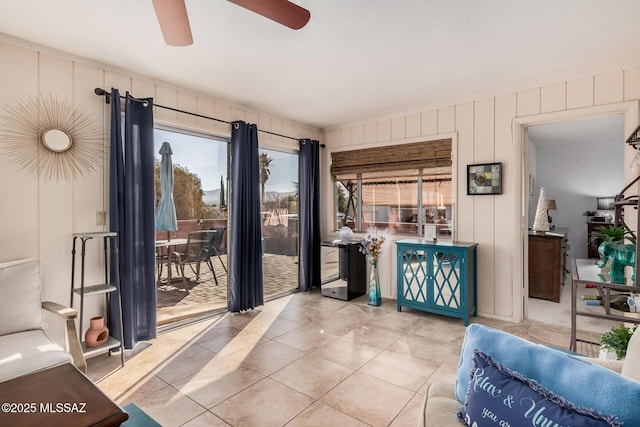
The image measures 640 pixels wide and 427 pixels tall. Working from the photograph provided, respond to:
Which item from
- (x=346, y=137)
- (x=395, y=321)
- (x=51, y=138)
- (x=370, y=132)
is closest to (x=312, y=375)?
(x=395, y=321)

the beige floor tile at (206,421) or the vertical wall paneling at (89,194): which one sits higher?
the vertical wall paneling at (89,194)

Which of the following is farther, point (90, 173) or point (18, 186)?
point (90, 173)

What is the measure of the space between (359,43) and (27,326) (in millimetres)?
3084

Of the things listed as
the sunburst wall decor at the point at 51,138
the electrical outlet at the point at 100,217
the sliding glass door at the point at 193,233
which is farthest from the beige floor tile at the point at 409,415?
the sunburst wall decor at the point at 51,138

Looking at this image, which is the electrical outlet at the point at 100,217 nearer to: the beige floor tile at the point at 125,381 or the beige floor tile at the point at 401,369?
the beige floor tile at the point at 125,381

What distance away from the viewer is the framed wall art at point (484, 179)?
12.4 ft

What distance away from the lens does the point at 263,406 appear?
221cm

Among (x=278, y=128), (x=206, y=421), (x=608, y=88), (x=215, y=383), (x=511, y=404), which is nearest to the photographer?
(x=511, y=404)

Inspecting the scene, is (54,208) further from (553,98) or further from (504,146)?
(553,98)

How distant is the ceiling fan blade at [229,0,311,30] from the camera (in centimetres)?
156

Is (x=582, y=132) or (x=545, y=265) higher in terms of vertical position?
(x=582, y=132)

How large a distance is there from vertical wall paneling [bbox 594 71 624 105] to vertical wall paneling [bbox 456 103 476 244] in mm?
1143

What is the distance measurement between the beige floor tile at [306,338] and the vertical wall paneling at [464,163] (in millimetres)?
2021

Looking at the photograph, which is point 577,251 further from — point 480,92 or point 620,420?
point 620,420
